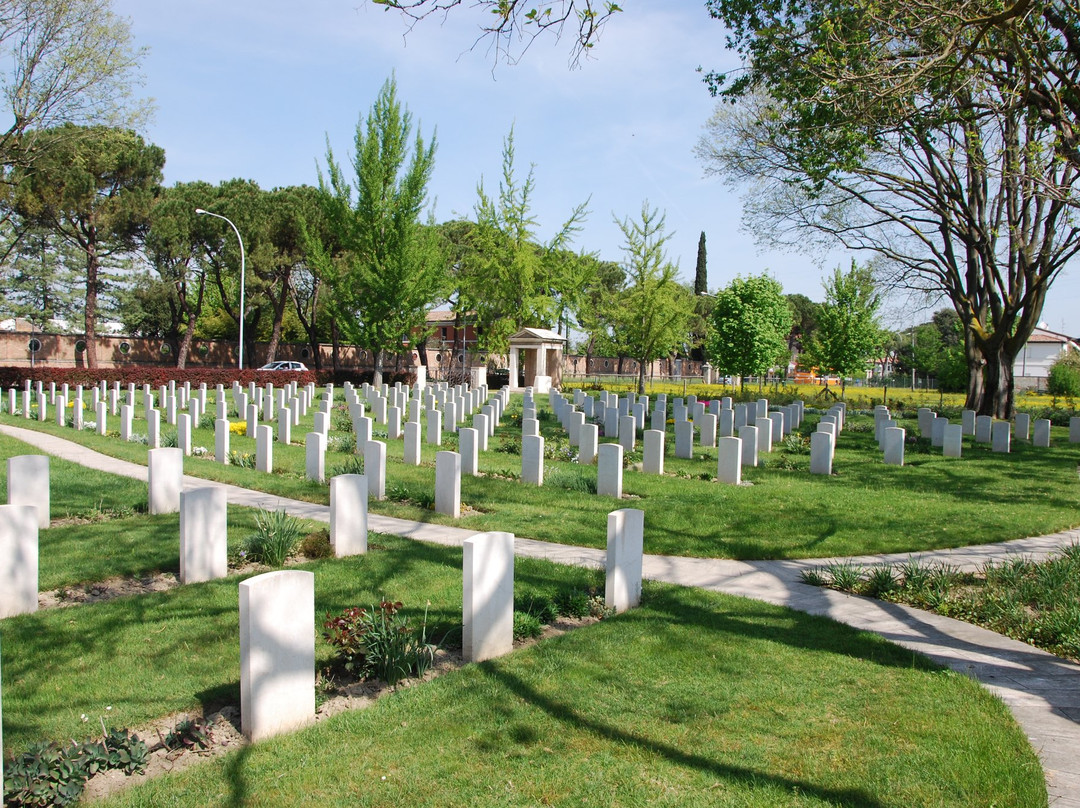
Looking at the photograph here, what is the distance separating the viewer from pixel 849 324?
37.3 metres

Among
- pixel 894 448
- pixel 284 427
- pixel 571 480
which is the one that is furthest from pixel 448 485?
pixel 894 448

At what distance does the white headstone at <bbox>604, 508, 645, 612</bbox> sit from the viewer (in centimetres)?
609

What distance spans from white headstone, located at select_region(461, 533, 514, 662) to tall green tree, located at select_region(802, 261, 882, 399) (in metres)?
35.0

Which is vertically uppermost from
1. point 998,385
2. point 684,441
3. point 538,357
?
point 538,357

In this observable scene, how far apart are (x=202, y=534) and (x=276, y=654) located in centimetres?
308

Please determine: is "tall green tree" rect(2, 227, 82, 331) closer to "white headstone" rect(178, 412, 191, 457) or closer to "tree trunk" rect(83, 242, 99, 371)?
"tree trunk" rect(83, 242, 99, 371)

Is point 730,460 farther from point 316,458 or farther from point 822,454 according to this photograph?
point 316,458

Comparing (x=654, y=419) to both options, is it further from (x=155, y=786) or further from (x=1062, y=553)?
(x=155, y=786)

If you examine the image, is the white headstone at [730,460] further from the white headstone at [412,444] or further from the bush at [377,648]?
the bush at [377,648]

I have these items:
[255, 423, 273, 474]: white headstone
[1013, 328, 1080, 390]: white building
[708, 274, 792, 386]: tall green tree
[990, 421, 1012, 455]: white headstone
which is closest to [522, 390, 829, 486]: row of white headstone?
[990, 421, 1012, 455]: white headstone

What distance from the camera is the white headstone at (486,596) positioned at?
5078mm

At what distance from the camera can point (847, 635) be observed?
19.2ft

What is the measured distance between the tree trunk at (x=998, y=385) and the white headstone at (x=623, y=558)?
21.8 m

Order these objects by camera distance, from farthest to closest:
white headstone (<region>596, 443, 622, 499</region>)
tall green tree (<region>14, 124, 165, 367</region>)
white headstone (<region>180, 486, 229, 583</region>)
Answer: tall green tree (<region>14, 124, 165, 367</region>), white headstone (<region>596, 443, 622, 499</region>), white headstone (<region>180, 486, 229, 583</region>)
